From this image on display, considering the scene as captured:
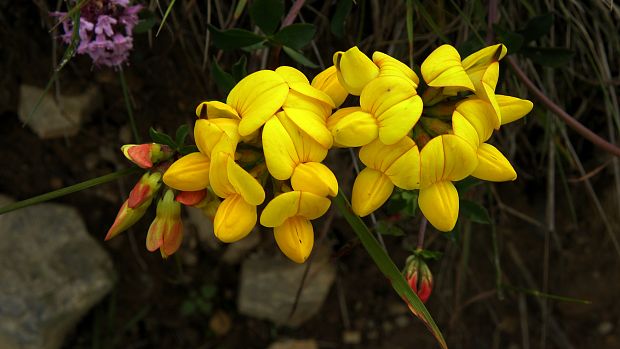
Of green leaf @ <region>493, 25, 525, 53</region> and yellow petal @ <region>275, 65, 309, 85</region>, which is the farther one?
green leaf @ <region>493, 25, 525, 53</region>

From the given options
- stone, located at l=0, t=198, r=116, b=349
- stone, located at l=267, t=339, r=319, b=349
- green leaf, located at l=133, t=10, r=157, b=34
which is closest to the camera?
green leaf, located at l=133, t=10, r=157, b=34

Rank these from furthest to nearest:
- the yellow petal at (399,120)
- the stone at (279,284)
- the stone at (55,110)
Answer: the stone at (279,284) → the stone at (55,110) → the yellow petal at (399,120)

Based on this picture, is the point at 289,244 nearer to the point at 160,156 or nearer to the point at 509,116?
the point at 160,156

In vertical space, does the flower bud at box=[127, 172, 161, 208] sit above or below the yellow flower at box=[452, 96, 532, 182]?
below

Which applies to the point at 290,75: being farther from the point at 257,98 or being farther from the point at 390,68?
the point at 390,68

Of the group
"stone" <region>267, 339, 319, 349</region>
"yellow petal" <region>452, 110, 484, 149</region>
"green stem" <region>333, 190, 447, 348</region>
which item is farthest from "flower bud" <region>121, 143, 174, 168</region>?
"stone" <region>267, 339, 319, 349</region>

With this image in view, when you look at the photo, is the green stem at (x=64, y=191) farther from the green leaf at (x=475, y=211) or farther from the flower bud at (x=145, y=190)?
the green leaf at (x=475, y=211)

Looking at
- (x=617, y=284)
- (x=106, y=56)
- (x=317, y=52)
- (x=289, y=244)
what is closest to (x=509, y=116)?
(x=289, y=244)

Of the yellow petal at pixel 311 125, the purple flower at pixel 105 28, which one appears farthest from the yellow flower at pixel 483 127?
the purple flower at pixel 105 28

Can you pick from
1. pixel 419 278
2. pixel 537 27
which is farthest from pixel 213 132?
→ pixel 537 27

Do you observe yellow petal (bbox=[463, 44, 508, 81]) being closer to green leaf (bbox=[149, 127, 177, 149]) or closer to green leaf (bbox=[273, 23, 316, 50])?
green leaf (bbox=[273, 23, 316, 50])
